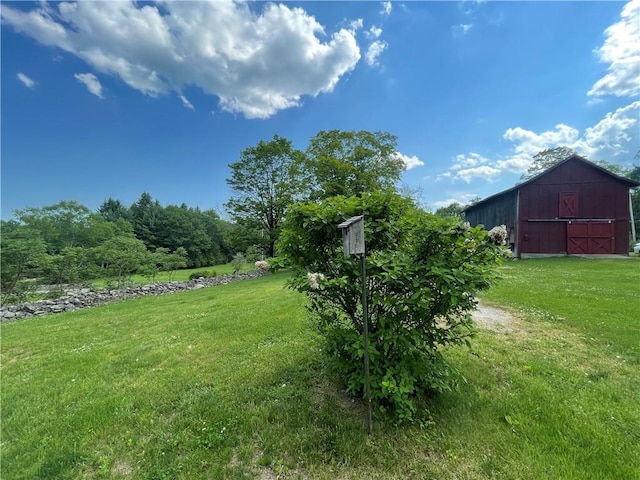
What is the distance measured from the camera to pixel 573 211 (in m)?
15.8

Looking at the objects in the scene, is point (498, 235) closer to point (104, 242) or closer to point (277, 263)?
point (277, 263)

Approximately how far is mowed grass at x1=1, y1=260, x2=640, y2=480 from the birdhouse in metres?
1.49

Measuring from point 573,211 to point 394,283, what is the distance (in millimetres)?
19772

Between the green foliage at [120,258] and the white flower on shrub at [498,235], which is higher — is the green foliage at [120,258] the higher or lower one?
the lower one

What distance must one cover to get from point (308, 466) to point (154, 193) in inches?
2187

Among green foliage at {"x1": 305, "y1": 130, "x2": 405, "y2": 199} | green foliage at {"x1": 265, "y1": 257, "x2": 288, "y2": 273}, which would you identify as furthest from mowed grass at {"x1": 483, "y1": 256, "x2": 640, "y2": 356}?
green foliage at {"x1": 305, "y1": 130, "x2": 405, "y2": 199}

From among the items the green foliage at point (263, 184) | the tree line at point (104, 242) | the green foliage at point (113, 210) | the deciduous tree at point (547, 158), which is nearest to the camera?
the tree line at point (104, 242)

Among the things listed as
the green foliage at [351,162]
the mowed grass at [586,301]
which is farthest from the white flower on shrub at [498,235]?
the green foliage at [351,162]

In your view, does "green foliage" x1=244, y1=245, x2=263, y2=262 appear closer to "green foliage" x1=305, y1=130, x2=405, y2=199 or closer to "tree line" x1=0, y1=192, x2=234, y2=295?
"tree line" x1=0, y1=192, x2=234, y2=295

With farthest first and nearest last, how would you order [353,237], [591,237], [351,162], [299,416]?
[351,162]
[591,237]
[299,416]
[353,237]

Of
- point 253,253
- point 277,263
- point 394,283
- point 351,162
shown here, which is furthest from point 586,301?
point 253,253

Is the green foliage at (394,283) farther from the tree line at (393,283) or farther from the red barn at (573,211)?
the red barn at (573,211)

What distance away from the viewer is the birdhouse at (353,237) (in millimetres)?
1926

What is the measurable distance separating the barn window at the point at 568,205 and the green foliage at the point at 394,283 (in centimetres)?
1890
